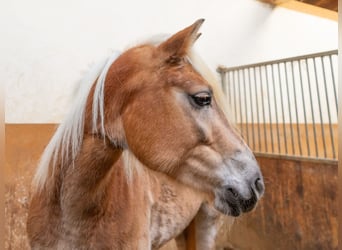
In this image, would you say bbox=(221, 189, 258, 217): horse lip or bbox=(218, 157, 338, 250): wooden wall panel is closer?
bbox=(221, 189, 258, 217): horse lip

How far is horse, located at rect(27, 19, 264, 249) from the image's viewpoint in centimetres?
59

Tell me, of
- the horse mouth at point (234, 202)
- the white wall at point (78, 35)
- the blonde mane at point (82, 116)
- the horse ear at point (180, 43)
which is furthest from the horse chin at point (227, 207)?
the white wall at point (78, 35)

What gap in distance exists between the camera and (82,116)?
2.22 ft

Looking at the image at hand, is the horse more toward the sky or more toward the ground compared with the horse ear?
more toward the ground

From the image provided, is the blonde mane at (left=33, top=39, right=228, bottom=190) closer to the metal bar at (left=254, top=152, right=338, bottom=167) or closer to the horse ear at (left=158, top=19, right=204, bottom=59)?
the horse ear at (left=158, top=19, right=204, bottom=59)

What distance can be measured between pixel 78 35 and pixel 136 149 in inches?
34.6

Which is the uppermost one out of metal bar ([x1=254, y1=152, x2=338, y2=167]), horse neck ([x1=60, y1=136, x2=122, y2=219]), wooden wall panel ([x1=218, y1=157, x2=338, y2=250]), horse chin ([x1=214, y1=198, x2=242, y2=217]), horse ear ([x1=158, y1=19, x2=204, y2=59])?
horse ear ([x1=158, y1=19, x2=204, y2=59])

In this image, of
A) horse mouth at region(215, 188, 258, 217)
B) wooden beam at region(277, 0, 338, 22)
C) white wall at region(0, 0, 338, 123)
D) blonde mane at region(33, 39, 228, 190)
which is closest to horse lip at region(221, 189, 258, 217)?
horse mouth at region(215, 188, 258, 217)

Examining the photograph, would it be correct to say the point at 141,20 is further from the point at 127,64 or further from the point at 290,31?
the point at 290,31

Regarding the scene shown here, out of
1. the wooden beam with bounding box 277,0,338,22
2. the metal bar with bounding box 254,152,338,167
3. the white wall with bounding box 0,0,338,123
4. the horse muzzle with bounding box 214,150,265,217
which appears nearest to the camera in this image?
the horse muzzle with bounding box 214,150,265,217

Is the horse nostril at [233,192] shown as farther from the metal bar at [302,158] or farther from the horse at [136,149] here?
the metal bar at [302,158]

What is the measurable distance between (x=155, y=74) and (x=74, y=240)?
47 cm

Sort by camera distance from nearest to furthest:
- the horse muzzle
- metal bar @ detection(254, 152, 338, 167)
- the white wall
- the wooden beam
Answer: the horse muzzle → the white wall → metal bar @ detection(254, 152, 338, 167) → the wooden beam

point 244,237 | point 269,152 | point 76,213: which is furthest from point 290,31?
point 76,213
